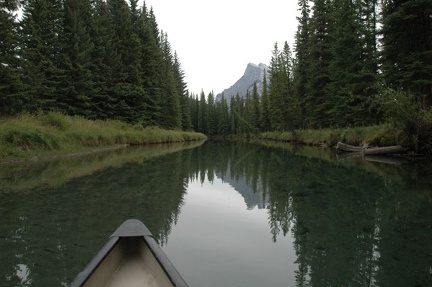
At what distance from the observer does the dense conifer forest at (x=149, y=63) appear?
53.6 ft

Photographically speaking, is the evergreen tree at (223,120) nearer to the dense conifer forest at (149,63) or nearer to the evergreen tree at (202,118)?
the evergreen tree at (202,118)

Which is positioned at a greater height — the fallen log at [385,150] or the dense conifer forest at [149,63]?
the dense conifer forest at [149,63]

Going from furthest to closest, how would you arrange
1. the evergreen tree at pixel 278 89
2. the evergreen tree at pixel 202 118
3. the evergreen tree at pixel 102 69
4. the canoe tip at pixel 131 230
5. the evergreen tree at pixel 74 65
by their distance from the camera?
the evergreen tree at pixel 202 118 < the evergreen tree at pixel 278 89 < the evergreen tree at pixel 102 69 < the evergreen tree at pixel 74 65 < the canoe tip at pixel 131 230

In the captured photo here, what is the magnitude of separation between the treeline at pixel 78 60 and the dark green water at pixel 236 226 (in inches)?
364

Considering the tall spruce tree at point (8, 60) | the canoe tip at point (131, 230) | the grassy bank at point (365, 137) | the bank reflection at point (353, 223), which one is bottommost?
the bank reflection at point (353, 223)

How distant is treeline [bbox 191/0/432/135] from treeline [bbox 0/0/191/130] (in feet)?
61.4

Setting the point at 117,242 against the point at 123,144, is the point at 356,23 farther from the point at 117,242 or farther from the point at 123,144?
the point at 117,242

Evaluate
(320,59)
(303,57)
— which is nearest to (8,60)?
(320,59)

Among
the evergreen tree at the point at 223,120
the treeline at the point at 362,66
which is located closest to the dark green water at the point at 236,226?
the treeline at the point at 362,66

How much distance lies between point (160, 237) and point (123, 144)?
73.6 feet

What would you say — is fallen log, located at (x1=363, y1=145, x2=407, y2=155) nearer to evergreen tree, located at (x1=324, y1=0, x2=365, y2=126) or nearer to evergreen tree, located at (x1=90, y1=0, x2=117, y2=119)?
evergreen tree, located at (x1=324, y1=0, x2=365, y2=126)

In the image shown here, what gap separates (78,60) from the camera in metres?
26.9

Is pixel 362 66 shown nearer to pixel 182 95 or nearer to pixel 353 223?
pixel 353 223

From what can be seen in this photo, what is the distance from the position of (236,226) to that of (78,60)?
84.7 feet
